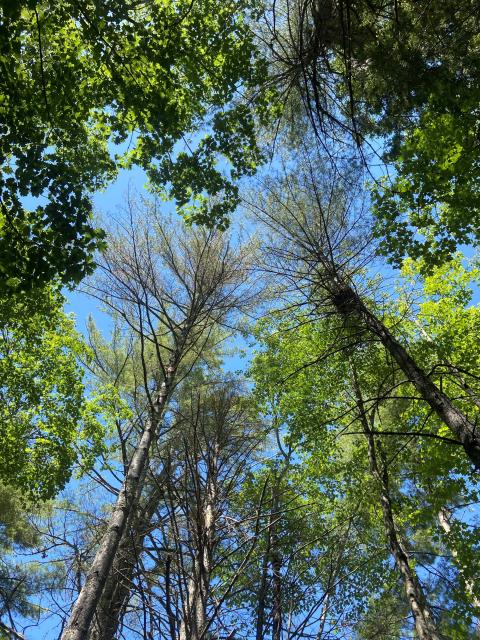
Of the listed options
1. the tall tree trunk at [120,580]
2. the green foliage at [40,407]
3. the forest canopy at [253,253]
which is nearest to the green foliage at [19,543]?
the forest canopy at [253,253]

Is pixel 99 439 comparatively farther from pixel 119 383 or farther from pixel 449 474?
pixel 449 474

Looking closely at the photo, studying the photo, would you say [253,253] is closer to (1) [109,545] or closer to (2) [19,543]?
(1) [109,545]

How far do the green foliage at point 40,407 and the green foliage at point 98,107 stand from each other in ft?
8.22

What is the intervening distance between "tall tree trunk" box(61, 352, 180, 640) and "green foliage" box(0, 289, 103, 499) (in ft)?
7.22

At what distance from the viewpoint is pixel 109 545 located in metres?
4.63

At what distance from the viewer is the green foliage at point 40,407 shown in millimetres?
7023

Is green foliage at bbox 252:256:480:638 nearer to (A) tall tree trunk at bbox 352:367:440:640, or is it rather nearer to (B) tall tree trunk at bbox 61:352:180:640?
(A) tall tree trunk at bbox 352:367:440:640

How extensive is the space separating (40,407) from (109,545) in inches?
145

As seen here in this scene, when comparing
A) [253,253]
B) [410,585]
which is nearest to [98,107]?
[253,253]

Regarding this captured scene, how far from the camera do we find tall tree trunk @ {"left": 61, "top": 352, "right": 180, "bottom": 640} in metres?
3.95

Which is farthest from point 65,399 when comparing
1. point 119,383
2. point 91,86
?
point 91,86

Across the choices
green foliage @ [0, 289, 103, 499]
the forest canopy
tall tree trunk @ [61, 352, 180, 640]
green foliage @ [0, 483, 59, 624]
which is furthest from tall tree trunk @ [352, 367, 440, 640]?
green foliage @ [0, 483, 59, 624]

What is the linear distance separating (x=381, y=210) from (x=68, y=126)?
166 inches

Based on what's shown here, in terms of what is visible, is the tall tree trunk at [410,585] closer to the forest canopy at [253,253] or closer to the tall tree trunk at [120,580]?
the forest canopy at [253,253]
